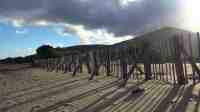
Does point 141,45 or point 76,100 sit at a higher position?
point 141,45

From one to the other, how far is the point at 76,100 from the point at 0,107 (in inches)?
81.9

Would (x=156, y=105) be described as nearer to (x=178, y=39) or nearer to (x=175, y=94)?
(x=175, y=94)

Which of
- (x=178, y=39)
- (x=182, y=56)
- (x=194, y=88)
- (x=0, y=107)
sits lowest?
(x=0, y=107)

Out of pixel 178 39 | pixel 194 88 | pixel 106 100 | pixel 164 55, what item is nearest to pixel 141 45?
pixel 164 55

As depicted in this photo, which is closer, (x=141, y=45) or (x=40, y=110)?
(x=40, y=110)

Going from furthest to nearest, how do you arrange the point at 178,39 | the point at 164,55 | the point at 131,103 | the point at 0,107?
the point at 164,55 → the point at 178,39 → the point at 0,107 → the point at 131,103

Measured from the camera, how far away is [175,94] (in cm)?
586

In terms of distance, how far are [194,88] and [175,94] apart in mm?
909

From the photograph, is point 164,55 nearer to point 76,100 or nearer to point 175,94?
point 175,94

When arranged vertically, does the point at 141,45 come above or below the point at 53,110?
Result: above

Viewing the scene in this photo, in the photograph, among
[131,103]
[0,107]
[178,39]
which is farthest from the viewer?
[178,39]

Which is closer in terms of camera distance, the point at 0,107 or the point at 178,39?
the point at 0,107

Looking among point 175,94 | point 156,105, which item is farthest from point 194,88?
point 156,105

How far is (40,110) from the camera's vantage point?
18.2 feet
